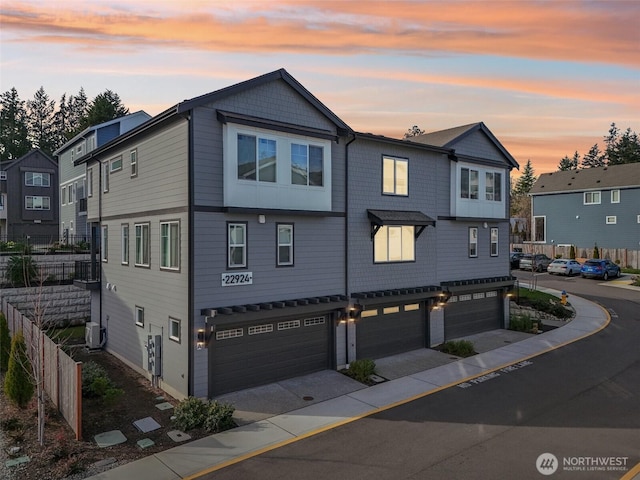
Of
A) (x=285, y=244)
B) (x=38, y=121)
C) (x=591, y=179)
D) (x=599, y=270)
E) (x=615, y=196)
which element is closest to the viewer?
(x=285, y=244)

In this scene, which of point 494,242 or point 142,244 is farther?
point 494,242

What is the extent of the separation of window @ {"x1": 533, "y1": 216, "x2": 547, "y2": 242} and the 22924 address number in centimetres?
5143

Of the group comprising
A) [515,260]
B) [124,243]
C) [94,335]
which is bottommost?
[94,335]

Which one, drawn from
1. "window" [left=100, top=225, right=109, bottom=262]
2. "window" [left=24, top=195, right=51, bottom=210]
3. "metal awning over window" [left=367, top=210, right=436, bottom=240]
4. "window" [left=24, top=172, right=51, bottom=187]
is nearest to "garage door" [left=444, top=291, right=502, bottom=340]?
"metal awning over window" [left=367, top=210, right=436, bottom=240]

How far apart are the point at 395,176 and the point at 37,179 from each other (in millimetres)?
44554

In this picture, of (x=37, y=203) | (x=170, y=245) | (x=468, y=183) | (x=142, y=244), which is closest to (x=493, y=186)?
(x=468, y=183)

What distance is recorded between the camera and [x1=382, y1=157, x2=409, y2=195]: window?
17.7 metres

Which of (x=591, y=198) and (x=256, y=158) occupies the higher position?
(x=591, y=198)

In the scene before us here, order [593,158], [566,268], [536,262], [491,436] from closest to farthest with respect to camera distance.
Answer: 1. [491,436]
2. [566,268]
3. [536,262]
4. [593,158]

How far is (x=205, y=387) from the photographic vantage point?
12750mm

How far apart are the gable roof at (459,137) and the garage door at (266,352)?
10.1 metres

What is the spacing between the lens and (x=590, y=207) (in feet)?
163

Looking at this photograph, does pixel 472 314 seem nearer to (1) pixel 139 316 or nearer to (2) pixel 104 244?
(1) pixel 139 316

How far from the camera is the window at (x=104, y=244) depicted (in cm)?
1897
